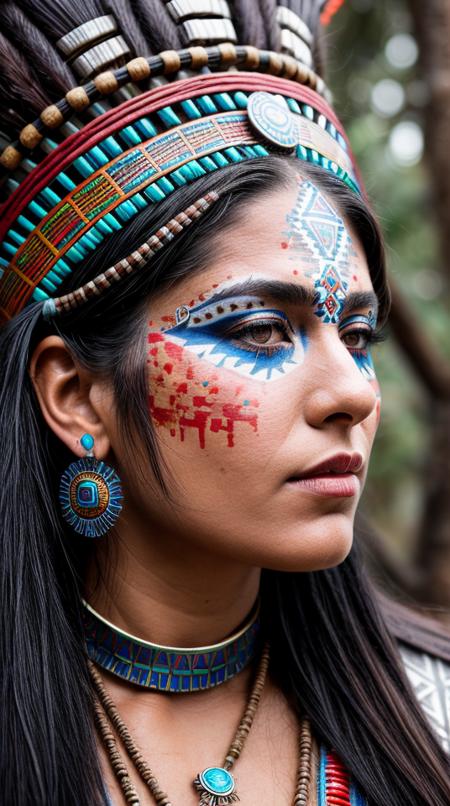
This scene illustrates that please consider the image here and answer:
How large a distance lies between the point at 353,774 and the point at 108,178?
5.07 feet

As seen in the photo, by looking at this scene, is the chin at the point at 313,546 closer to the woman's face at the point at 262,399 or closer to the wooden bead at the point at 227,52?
the woman's face at the point at 262,399

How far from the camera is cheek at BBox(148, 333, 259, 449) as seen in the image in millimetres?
2023

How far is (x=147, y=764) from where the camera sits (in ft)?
6.91

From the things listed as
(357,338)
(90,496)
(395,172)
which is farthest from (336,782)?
(395,172)

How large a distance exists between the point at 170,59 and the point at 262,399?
85 centimetres

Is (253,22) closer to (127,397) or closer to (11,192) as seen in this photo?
(11,192)

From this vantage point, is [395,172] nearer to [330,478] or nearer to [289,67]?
[289,67]

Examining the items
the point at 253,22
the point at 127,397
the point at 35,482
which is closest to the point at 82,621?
the point at 35,482

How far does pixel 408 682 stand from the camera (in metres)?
2.49

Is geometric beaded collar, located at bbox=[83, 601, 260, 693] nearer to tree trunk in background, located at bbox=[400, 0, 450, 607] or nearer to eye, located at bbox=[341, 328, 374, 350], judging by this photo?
eye, located at bbox=[341, 328, 374, 350]

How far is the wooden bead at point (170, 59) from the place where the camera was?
2178mm

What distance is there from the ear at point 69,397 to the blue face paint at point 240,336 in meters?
0.27

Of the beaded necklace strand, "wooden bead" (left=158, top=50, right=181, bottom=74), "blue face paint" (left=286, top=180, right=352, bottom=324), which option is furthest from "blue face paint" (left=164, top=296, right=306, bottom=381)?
the beaded necklace strand

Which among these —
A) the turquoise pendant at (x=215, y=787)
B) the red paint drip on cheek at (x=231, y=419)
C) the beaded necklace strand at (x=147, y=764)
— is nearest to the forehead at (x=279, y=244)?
the red paint drip on cheek at (x=231, y=419)
